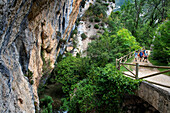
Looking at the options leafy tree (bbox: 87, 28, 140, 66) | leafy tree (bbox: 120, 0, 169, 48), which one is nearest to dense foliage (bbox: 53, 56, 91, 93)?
leafy tree (bbox: 87, 28, 140, 66)

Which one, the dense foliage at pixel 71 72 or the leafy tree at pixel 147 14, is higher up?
the leafy tree at pixel 147 14

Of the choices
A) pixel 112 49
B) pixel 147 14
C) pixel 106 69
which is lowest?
pixel 106 69

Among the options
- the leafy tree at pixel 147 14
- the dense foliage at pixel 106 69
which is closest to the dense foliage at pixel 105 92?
the dense foliage at pixel 106 69

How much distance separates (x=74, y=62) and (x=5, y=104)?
9207mm

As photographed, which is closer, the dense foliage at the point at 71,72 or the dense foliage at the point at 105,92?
the dense foliage at the point at 105,92

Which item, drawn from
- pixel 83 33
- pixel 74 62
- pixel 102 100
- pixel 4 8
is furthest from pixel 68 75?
pixel 83 33

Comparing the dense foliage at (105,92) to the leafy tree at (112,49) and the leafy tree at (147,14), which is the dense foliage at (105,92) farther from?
the leafy tree at (147,14)

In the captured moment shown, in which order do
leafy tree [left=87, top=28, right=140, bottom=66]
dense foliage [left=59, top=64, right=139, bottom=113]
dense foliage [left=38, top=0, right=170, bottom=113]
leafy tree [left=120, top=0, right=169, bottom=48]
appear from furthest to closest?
leafy tree [left=120, top=0, right=169, bottom=48], leafy tree [left=87, top=28, right=140, bottom=66], dense foliage [left=38, top=0, right=170, bottom=113], dense foliage [left=59, top=64, right=139, bottom=113]

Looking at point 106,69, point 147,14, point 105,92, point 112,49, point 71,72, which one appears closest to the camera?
point 105,92

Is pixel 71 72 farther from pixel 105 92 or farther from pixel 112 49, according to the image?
pixel 112 49

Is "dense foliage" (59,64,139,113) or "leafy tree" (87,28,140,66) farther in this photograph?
"leafy tree" (87,28,140,66)

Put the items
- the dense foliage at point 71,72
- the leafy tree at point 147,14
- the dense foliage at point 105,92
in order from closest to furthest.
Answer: the dense foliage at point 105,92 → the dense foliage at point 71,72 → the leafy tree at point 147,14

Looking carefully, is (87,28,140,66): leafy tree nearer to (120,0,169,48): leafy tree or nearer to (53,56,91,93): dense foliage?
(53,56,91,93): dense foliage

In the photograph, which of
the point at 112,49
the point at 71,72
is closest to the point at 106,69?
the point at 71,72
